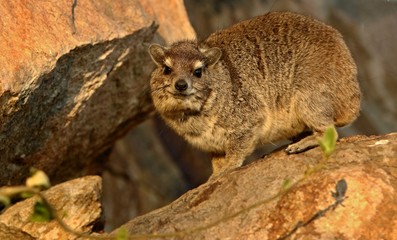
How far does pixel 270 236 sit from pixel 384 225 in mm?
749

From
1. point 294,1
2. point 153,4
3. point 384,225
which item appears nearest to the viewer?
point 384,225

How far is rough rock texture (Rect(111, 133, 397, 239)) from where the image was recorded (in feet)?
17.0

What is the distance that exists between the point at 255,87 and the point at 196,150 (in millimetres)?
5188

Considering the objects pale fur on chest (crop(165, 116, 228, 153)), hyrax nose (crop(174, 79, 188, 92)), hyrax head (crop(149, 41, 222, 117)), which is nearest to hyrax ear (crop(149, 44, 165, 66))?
hyrax head (crop(149, 41, 222, 117))

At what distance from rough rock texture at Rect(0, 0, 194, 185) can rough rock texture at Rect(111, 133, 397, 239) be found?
4.27 feet

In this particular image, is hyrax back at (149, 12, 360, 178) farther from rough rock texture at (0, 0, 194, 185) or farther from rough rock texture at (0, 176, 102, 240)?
rough rock texture at (0, 176, 102, 240)

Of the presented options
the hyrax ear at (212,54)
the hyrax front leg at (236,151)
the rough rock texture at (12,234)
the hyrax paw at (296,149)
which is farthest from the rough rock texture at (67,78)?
the hyrax paw at (296,149)

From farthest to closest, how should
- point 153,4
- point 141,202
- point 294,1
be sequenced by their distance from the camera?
point 294,1 < point 141,202 < point 153,4

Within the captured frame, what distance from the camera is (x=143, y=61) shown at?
25.3 feet

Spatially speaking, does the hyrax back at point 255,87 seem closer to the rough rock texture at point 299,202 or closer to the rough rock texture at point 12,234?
the rough rock texture at point 299,202

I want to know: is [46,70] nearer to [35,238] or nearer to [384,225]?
[35,238]

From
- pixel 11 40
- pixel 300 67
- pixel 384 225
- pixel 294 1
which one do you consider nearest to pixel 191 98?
pixel 300 67

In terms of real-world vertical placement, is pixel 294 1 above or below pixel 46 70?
below

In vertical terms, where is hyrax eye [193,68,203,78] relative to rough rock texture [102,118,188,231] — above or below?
above
